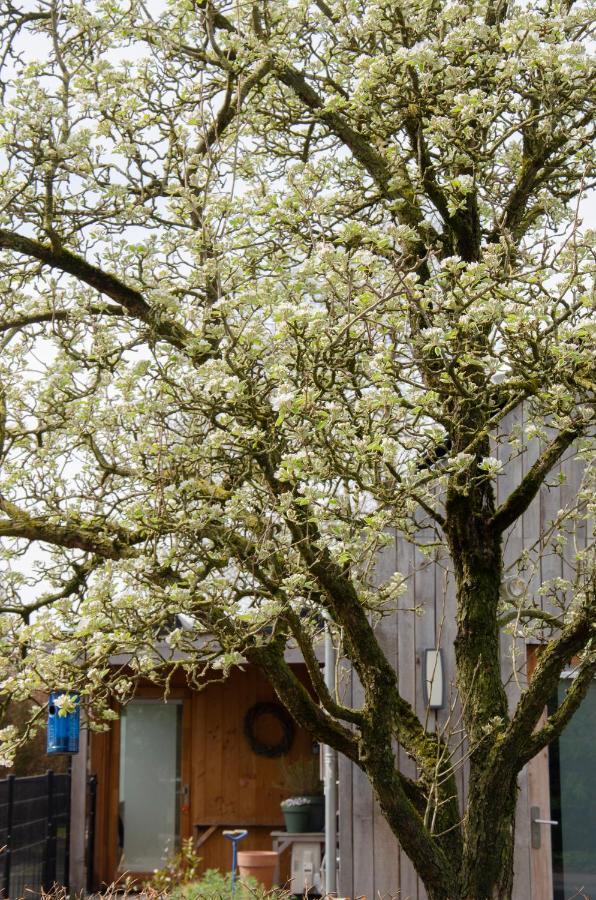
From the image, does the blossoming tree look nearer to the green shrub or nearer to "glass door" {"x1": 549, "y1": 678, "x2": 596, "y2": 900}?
the green shrub

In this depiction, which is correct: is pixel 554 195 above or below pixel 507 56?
below

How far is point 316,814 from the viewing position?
11.0 meters

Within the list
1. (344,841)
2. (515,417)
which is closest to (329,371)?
(515,417)

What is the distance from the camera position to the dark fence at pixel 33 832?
9266mm

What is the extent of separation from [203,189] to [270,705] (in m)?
8.16

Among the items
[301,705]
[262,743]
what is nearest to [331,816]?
[301,705]

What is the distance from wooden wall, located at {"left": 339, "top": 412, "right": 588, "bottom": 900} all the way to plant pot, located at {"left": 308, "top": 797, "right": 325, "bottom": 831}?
3.07 metres

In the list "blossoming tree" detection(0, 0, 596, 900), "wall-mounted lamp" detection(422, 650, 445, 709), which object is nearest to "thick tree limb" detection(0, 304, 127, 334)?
"blossoming tree" detection(0, 0, 596, 900)

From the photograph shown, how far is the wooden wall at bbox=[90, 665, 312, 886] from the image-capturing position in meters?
12.3

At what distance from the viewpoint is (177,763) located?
500 inches

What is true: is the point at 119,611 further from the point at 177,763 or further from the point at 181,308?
the point at 177,763

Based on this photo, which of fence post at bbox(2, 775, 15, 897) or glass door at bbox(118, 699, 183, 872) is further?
glass door at bbox(118, 699, 183, 872)

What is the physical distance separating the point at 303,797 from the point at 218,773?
1.62 m

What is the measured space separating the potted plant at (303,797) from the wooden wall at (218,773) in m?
0.30
